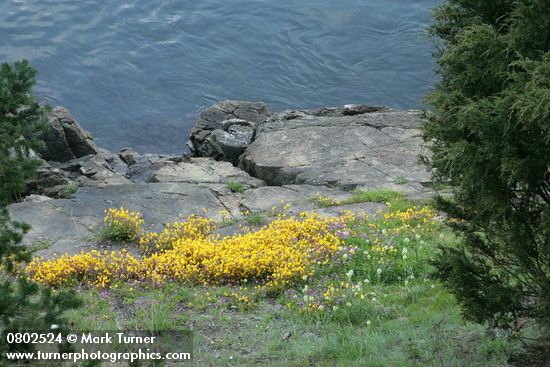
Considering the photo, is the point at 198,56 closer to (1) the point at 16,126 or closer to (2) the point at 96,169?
(2) the point at 96,169

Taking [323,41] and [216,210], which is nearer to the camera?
[216,210]

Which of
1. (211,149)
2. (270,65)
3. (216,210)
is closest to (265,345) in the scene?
(216,210)

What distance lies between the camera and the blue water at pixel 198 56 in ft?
91.8

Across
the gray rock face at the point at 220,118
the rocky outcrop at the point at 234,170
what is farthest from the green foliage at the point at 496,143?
the gray rock face at the point at 220,118

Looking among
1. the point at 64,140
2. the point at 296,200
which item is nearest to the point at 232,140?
the point at 64,140

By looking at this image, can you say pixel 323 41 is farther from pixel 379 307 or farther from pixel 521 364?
pixel 521 364

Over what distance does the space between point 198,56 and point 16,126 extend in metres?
25.2

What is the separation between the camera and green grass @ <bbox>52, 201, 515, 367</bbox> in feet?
27.3

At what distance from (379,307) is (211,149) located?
12.5 meters

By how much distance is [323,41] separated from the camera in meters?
31.6

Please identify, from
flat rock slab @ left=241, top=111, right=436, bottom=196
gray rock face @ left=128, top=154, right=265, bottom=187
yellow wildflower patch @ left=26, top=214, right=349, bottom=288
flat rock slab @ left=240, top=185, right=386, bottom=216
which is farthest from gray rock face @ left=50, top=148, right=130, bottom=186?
yellow wildflower patch @ left=26, top=214, right=349, bottom=288

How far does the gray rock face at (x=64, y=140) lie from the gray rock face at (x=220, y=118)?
2.93m

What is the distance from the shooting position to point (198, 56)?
102ft

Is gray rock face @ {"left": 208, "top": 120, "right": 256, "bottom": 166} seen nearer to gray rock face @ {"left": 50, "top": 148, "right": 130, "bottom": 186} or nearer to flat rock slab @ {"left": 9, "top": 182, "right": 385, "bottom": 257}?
gray rock face @ {"left": 50, "top": 148, "right": 130, "bottom": 186}
